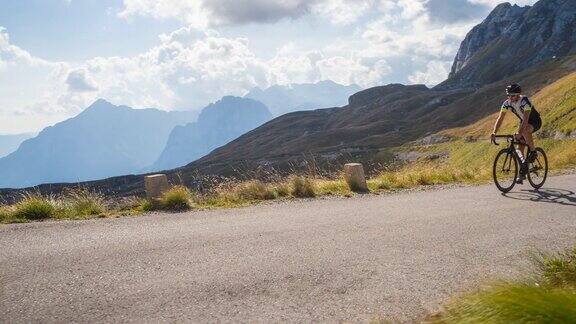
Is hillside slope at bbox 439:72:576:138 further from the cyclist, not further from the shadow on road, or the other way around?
the cyclist

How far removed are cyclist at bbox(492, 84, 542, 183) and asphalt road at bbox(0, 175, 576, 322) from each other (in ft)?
7.06

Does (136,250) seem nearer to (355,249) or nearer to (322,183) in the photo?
(355,249)

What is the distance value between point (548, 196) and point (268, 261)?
335 inches

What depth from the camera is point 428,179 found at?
644 inches

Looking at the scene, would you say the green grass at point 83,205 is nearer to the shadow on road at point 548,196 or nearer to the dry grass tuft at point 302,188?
the dry grass tuft at point 302,188

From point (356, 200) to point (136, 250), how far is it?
6.81m

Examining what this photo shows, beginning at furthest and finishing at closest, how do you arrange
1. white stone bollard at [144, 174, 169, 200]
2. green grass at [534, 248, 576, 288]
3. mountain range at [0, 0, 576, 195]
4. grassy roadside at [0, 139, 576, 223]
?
1. mountain range at [0, 0, 576, 195]
2. white stone bollard at [144, 174, 169, 200]
3. grassy roadside at [0, 139, 576, 223]
4. green grass at [534, 248, 576, 288]

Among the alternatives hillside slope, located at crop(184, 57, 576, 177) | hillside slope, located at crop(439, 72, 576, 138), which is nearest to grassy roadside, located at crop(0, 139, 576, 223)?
hillside slope, located at crop(439, 72, 576, 138)

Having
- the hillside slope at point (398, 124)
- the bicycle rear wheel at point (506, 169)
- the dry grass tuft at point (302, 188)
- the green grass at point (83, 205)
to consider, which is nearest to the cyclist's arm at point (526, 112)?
the bicycle rear wheel at point (506, 169)

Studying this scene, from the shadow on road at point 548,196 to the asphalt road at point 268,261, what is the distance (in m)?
0.30

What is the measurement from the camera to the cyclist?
1191 cm

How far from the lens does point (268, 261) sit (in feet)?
21.9

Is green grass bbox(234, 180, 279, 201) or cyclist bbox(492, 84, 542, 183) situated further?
green grass bbox(234, 180, 279, 201)

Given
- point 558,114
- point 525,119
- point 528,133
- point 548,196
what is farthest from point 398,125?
point 548,196
